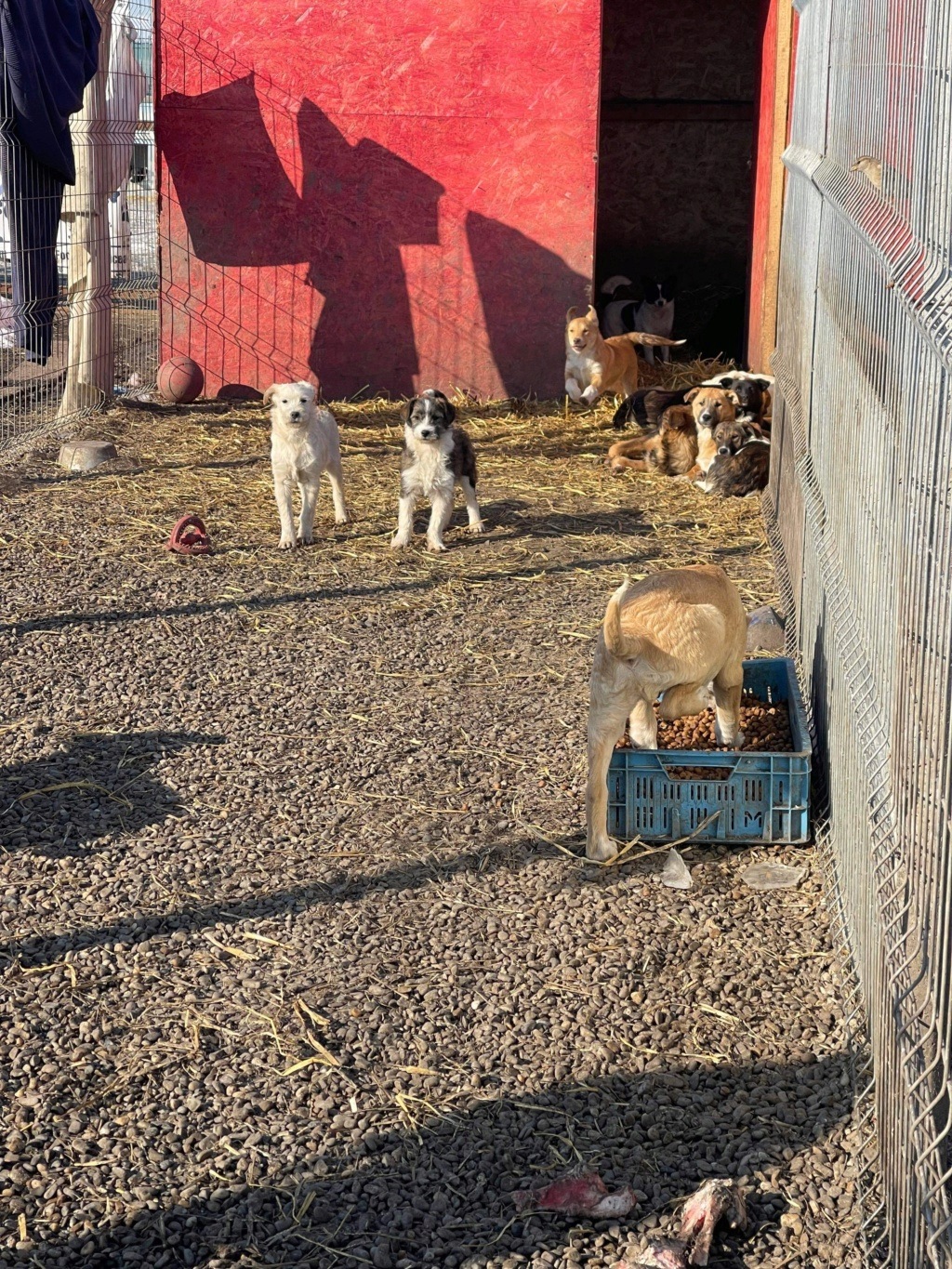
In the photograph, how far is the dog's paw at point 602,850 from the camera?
4.70 m

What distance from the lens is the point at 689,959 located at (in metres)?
4.16

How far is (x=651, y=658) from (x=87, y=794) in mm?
2053

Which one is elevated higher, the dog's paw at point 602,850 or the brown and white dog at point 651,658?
the brown and white dog at point 651,658

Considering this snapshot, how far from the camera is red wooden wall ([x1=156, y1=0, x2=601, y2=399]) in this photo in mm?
11883

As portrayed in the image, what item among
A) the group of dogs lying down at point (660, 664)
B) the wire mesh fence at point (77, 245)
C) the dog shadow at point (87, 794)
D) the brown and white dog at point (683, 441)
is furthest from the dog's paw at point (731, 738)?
the wire mesh fence at point (77, 245)

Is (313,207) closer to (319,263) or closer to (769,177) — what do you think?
(319,263)

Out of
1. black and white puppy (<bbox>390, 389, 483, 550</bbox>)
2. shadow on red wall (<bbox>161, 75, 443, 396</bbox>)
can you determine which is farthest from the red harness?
shadow on red wall (<bbox>161, 75, 443, 396</bbox>)

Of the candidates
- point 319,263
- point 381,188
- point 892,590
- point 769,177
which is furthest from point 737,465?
point 892,590

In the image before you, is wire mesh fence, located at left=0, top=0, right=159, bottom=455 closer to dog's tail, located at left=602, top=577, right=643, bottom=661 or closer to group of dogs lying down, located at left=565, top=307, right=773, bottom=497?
group of dogs lying down, located at left=565, top=307, right=773, bottom=497

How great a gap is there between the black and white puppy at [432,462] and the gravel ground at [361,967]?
1009 millimetres

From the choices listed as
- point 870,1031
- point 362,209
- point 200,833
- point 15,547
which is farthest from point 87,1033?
point 362,209

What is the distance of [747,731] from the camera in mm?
5492

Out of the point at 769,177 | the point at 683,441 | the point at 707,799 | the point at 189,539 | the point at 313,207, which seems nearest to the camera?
the point at 707,799

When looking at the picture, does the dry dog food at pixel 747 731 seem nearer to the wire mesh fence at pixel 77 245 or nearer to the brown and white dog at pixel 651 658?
the brown and white dog at pixel 651 658
